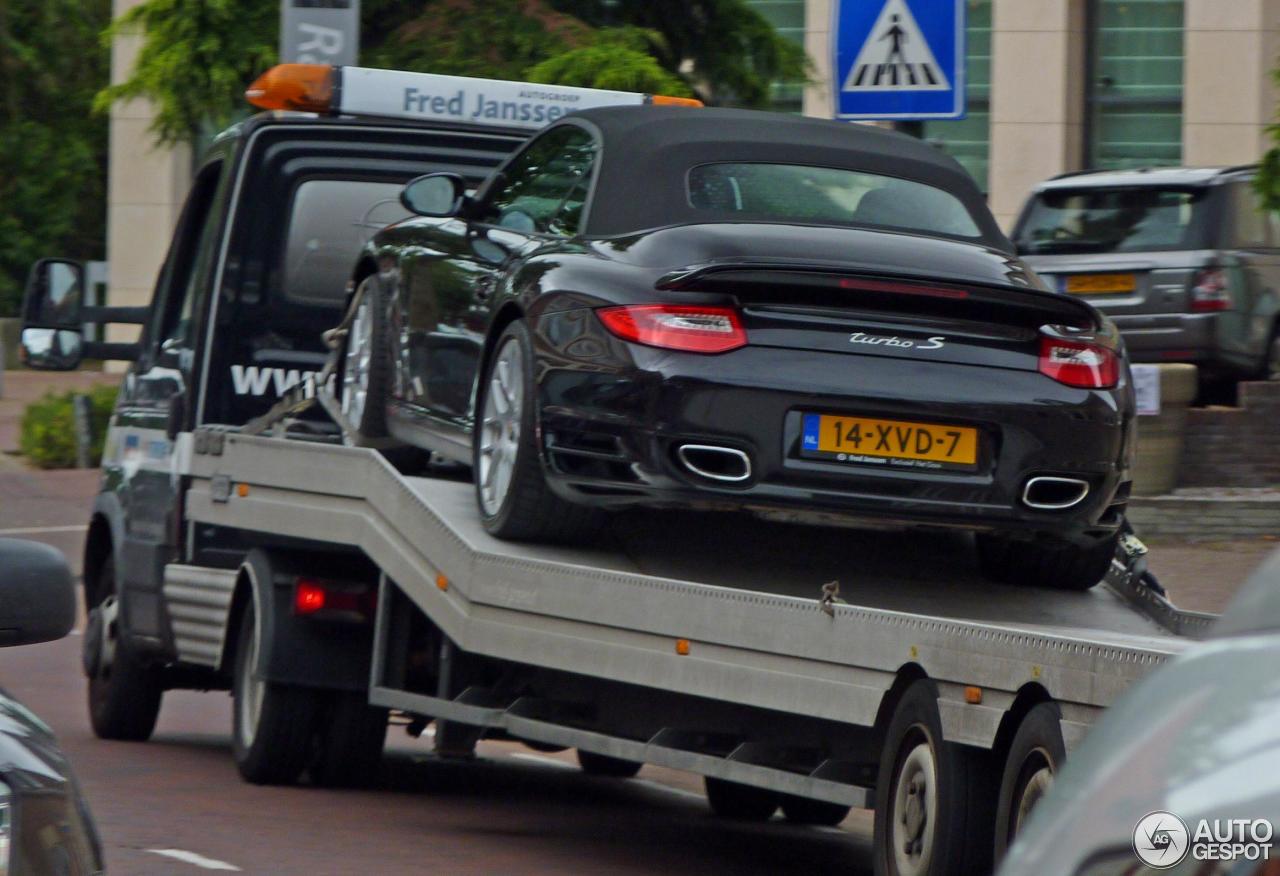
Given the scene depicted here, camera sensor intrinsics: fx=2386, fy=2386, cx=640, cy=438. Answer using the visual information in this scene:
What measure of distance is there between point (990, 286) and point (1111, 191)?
34.4 ft

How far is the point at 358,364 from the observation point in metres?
8.48

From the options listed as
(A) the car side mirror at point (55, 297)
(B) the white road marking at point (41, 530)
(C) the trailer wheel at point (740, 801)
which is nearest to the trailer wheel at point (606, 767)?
(C) the trailer wheel at point (740, 801)

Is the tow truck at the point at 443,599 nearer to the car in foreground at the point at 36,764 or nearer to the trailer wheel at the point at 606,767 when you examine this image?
the trailer wheel at the point at 606,767

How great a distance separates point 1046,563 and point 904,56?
2711mm

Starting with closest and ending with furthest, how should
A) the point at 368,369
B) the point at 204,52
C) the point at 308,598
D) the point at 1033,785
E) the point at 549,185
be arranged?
the point at 1033,785 < the point at 549,185 < the point at 368,369 < the point at 308,598 < the point at 204,52

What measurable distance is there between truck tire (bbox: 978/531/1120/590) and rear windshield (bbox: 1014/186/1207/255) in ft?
32.1

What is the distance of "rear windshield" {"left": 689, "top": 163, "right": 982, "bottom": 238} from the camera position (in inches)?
276

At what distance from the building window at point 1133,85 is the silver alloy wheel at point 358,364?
17.6 metres

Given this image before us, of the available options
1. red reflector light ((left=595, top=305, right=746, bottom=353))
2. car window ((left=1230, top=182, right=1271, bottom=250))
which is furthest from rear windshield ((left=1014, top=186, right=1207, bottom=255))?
red reflector light ((left=595, top=305, right=746, bottom=353))

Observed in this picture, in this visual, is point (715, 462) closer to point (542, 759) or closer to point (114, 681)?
point (114, 681)

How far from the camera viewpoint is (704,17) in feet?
64.7

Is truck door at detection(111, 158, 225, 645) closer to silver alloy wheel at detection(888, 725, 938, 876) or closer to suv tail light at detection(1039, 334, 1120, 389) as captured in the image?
suv tail light at detection(1039, 334, 1120, 389)

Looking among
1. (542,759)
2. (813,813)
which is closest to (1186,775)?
(813,813)

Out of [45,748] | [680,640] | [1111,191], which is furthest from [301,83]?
[1111,191]
